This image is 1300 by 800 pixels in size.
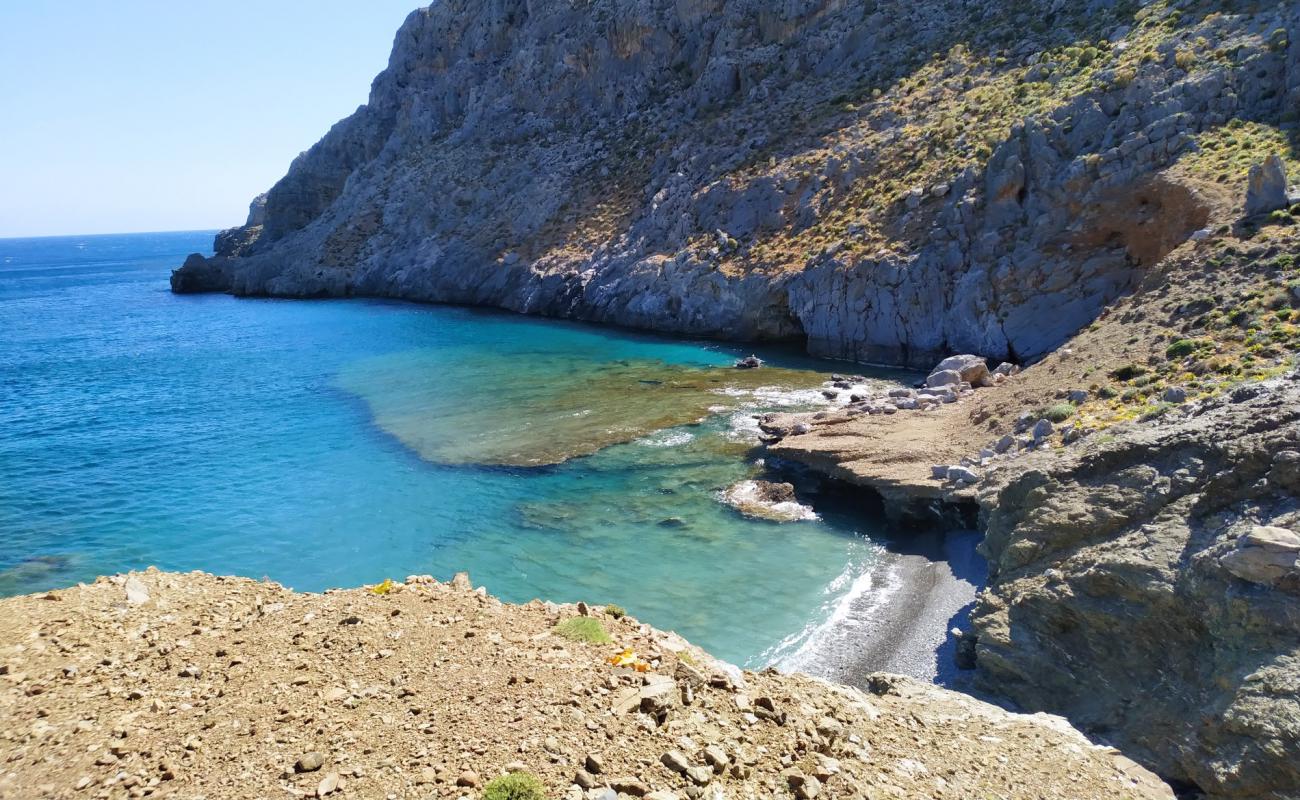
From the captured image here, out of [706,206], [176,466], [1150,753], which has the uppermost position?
[706,206]

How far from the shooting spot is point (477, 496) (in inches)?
947

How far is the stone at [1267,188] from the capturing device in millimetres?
24016

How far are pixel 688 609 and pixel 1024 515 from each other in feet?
22.9

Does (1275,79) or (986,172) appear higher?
(1275,79)

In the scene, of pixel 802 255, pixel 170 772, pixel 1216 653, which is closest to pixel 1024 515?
pixel 1216 653

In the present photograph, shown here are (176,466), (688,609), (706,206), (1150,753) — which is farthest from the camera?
(706,206)

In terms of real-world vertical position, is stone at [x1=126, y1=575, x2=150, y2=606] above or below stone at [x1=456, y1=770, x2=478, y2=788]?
below

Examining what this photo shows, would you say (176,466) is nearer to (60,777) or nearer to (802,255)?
(60,777)

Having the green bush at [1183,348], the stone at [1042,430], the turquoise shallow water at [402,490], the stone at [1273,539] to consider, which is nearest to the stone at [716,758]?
the stone at [1273,539]

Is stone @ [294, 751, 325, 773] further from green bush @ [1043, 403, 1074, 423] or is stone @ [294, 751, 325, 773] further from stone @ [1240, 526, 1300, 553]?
green bush @ [1043, 403, 1074, 423]

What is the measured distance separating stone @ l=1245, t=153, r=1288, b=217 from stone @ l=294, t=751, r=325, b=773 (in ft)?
94.7

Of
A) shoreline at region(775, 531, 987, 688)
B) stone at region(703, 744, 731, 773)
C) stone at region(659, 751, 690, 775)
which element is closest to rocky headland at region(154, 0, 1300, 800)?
shoreline at region(775, 531, 987, 688)

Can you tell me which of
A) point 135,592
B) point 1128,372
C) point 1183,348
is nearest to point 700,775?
point 135,592

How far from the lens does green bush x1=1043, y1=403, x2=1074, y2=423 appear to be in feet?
64.5
